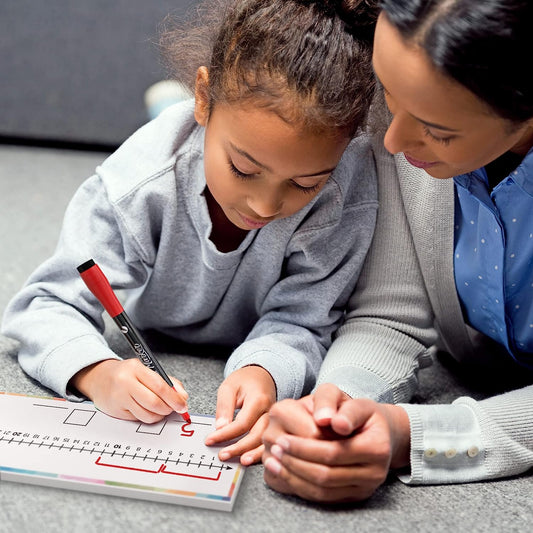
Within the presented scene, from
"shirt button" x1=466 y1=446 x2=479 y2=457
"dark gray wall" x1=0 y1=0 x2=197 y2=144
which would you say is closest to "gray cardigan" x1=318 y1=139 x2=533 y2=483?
"shirt button" x1=466 y1=446 x2=479 y2=457

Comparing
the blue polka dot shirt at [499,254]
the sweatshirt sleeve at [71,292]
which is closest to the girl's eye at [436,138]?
the blue polka dot shirt at [499,254]

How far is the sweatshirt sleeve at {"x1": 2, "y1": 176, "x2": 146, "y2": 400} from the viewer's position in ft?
2.37

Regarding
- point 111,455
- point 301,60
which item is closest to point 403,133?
point 301,60

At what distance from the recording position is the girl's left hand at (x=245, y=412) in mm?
605

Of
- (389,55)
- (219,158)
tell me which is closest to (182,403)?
(219,158)

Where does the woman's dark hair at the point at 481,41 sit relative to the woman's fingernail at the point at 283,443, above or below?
above

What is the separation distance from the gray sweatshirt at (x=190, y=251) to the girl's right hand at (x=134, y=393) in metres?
0.07

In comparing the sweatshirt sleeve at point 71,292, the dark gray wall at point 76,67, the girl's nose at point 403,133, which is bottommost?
the dark gray wall at point 76,67

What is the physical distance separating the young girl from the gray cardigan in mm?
26

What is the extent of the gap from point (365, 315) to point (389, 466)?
8.4 inches

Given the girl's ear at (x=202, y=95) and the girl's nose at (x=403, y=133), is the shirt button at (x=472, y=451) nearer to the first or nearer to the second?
the girl's nose at (x=403, y=133)

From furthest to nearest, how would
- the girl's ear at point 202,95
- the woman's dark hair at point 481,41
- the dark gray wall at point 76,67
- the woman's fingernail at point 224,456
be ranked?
the dark gray wall at point 76,67 → the girl's ear at point 202,95 → the woman's fingernail at point 224,456 → the woman's dark hair at point 481,41

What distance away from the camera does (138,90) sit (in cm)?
178

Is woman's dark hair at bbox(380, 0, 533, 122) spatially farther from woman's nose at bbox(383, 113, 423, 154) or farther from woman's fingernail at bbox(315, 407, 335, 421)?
woman's fingernail at bbox(315, 407, 335, 421)
